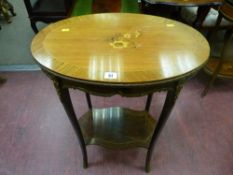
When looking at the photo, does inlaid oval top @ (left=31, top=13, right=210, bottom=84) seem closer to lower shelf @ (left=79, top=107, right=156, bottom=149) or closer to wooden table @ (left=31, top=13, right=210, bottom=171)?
wooden table @ (left=31, top=13, right=210, bottom=171)

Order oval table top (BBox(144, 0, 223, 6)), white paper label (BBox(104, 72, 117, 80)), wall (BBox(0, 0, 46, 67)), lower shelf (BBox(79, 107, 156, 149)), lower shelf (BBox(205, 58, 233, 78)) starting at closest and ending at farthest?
white paper label (BBox(104, 72, 117, 80))
lower shelf (BBox(79, 107, 156, 149))
oval table top (BBox(144, 0, 223, 6))
lower shelf (BBox(205, 58, 233, 78))
wall (BBox(0, 0, 46, 67))

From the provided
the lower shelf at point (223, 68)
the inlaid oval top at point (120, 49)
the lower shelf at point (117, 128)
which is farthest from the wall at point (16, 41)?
the lower shelf at point (223, 68)

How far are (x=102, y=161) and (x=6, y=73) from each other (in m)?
1.32

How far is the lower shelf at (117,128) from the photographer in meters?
1.24

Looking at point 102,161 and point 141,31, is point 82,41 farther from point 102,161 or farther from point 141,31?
point 102,161

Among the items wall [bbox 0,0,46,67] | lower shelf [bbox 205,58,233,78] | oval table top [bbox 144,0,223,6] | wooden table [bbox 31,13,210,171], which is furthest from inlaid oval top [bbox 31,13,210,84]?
wall [bbox 0,0,46,67]

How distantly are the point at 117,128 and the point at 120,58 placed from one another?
59 centimetres

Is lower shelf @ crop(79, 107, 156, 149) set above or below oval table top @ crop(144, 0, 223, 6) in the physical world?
below

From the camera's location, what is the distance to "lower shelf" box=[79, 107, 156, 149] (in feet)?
4.08

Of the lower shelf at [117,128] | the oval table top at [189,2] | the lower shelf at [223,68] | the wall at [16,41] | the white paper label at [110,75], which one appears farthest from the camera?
the wall at [16,41]

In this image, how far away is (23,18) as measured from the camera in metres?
3.13

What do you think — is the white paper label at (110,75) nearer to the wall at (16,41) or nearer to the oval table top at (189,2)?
the oval table top at (189,2)

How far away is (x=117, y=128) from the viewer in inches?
52.9

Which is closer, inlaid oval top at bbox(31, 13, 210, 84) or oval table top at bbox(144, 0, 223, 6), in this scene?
inlaid oval top at bbox(31, 13, 210, 84)
